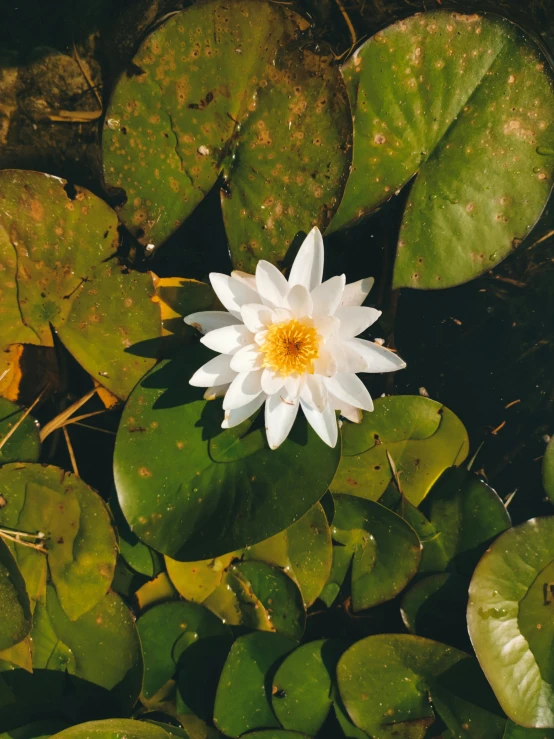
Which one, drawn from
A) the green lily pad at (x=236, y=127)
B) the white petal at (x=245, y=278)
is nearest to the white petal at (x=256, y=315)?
the white petal at (x=245, y=278)

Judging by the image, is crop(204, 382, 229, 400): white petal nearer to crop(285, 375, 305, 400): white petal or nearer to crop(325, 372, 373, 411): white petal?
crop(285, 375, 305, 400): white petal

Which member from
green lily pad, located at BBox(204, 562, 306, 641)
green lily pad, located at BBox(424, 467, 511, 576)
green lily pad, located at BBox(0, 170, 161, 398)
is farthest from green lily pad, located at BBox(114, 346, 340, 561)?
green lily pad, located at BBox(424, 467, 511, 576)

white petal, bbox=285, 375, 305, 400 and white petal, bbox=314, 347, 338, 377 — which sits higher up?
white petal, bbox=314, 347, 338, 377

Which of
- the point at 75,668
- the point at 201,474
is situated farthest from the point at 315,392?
the point at 75,668

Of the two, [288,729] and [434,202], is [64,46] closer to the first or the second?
[434,202]

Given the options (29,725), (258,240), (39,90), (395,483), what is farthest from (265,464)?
(39,90)
